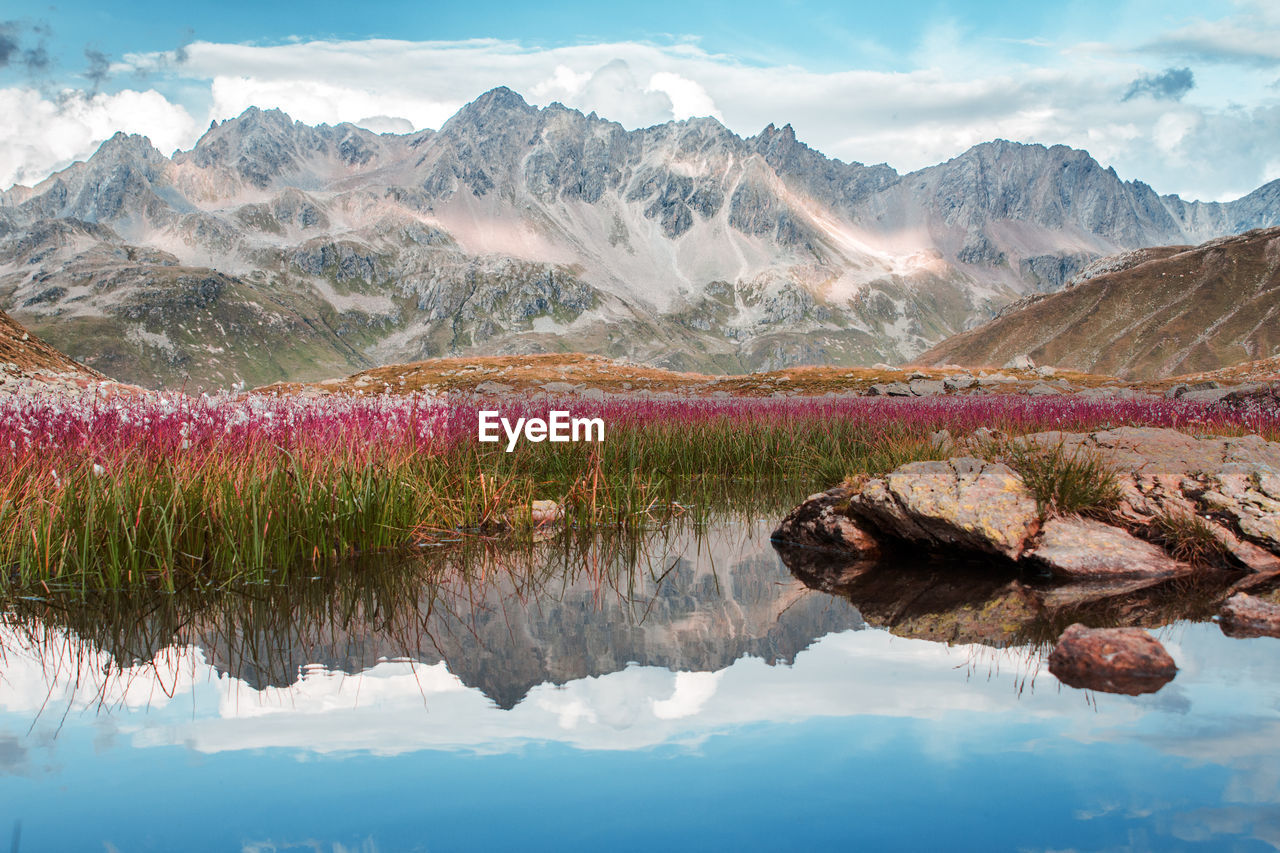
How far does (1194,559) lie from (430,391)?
39.3ft

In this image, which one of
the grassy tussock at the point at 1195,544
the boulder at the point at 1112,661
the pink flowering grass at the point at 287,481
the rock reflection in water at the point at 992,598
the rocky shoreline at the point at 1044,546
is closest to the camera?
the boulder at the point at 1112,661

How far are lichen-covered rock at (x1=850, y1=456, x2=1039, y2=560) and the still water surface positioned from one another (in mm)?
1813

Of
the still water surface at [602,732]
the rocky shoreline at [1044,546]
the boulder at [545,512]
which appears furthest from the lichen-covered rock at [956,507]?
the boulder at [545,512]

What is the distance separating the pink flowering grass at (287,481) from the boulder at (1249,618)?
6.35 meters

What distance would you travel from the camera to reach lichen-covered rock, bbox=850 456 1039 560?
9727mm

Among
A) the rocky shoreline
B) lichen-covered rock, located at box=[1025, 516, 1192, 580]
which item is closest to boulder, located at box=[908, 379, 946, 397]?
the rocky shoreline

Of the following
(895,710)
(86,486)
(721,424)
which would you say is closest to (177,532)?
(86,486)

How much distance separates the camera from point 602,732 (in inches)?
201

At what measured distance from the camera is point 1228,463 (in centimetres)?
1085

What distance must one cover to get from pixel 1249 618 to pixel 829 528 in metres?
4.79

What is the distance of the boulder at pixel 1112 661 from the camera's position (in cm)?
574

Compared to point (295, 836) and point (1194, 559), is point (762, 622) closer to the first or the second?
point (295, 836)

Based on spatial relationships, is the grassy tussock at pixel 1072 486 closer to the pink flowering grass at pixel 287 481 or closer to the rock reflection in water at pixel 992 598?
the rock reflection in water at pixel 992 598

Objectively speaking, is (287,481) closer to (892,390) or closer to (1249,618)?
(1249,618)
